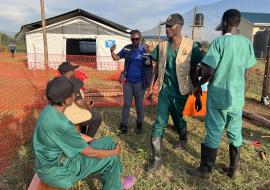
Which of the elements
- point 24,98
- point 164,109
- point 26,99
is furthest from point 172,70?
point 24,98

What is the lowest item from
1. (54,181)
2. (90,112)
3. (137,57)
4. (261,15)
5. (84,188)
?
(84,188)

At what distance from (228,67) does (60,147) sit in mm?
2014

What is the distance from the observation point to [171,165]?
4172mm

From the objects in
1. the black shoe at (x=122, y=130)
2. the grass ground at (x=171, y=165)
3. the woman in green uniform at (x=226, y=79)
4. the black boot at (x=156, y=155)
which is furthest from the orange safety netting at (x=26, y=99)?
the woman in green uniform at (x=226, y=79)

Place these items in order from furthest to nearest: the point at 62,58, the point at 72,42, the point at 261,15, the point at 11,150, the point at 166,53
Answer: the point at 261,15 < the point at 72,42 < the point at 62,58 < the point at 11,150 < the point at 166,53

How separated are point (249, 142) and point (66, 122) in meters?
3.53

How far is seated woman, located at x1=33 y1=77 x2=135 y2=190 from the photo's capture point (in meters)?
2.55

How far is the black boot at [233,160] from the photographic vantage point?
3666 millimetres

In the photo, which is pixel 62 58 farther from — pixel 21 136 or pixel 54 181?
pixel 54 181

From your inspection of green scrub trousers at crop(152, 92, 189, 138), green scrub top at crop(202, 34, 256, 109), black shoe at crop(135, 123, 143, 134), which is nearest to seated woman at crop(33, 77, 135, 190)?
green scrub trousers at crop(152, 92, 189, 138)

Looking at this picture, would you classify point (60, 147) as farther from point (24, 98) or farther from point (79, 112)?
point (24, 98)

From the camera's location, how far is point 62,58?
16.1 meters

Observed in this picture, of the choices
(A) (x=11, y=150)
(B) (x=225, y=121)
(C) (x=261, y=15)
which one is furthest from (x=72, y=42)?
(C) (x=261, y=15)

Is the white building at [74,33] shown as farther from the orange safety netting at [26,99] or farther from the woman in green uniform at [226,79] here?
the woman in green uniform at [226,79]
